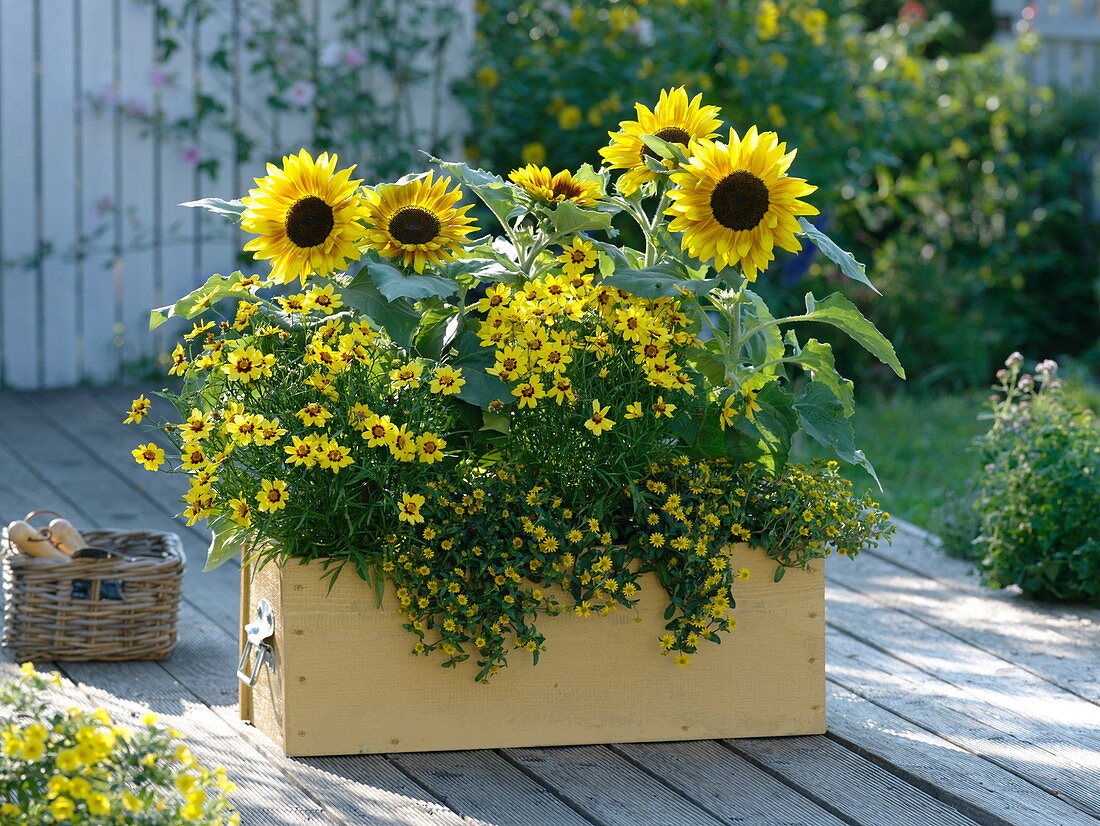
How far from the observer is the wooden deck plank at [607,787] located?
1938 mm

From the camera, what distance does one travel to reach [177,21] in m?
4.88

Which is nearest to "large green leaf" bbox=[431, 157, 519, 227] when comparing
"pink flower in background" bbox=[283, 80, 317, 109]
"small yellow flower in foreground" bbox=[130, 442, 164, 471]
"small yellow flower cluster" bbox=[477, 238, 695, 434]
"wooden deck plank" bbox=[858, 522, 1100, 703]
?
"small yellow flower cluster" bbox=[477, 238, 695, 434]

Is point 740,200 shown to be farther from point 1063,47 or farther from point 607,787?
point 1063,47

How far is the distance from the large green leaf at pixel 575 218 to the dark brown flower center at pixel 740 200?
0.19 m

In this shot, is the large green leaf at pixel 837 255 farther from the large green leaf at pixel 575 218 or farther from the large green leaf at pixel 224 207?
the large green leaf at pixel 224 207

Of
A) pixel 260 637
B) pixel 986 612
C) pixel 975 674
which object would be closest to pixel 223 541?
pixel 260 637

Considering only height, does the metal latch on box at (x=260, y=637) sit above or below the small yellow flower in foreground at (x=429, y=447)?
below

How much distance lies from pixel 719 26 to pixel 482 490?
10.9ft

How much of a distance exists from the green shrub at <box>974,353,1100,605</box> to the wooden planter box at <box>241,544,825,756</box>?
0.89 meters

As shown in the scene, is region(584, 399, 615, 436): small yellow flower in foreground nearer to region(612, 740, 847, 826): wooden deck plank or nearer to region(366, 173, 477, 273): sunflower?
region(366, 173, 477, 273): sunflower

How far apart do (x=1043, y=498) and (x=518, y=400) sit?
4.46 feet

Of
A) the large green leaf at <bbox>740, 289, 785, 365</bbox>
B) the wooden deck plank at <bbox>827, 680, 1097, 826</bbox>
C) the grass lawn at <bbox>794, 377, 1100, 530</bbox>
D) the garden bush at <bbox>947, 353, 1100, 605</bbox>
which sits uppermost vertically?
the large green leaf at <bbox>740, 289, 785, 365</bbox>

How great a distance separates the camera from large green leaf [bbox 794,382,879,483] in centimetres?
211

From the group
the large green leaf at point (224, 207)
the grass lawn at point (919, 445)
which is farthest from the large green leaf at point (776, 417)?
the grass lawn at point (919, 445)
